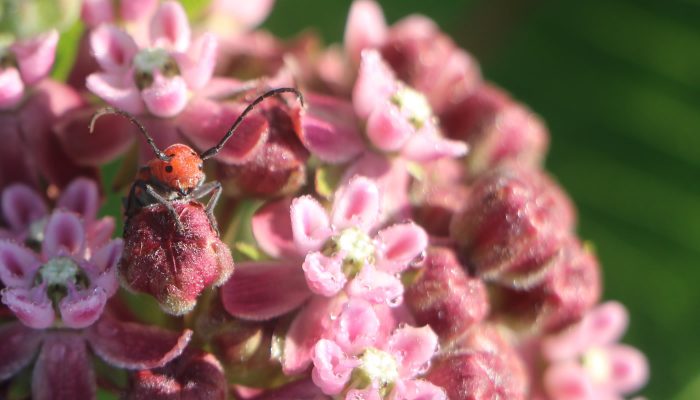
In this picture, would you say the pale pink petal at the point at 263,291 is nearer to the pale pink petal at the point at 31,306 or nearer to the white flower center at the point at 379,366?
the white flower center at the point at 379,366

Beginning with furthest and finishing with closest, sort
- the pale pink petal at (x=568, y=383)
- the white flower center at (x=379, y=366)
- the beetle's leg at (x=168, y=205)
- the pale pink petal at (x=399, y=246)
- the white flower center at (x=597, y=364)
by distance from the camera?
the white flower center at (x=597, y=364) < the pale pink petal at (x=568, y=383) < the pale pink petal at (x=399, y=246) < the white flower center at (x=379, y=366) < the beetle's leg at (x=168, y=205)

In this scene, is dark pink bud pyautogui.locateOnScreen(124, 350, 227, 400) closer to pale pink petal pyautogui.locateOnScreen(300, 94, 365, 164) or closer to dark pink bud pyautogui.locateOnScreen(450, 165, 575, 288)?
pale pink petal pyautogui.locateOnScreen(300, 94, 365, 164)

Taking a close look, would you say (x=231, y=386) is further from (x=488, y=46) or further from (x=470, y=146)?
(x=488, y=46)

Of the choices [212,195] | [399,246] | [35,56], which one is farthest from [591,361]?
[35,56]

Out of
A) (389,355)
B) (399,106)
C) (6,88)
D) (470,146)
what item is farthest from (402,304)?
(6,88)

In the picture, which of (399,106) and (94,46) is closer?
(94,46)

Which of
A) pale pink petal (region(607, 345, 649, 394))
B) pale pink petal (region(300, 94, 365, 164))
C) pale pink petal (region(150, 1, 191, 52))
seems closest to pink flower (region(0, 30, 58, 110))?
pale pink petal (region(150, 1, 191, 52))

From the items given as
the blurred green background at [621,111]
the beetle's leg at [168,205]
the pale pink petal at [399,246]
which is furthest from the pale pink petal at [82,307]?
the blurred green background at [621,111]
